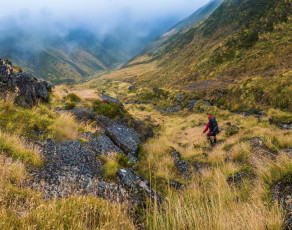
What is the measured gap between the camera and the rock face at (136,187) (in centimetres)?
375

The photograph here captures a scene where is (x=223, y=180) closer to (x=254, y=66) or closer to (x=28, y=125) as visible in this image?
(x=28, y=125)

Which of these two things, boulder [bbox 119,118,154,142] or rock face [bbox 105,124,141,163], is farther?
boulder [bbox 119,118,154,142]

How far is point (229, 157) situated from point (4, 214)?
302 inches

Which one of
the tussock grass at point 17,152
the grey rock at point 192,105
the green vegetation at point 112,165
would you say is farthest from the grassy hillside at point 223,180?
the grey rock at point 192,105

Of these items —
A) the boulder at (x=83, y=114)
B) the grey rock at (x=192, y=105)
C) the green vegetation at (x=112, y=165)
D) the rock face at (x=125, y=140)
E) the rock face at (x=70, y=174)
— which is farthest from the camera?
the grey rock at (x=192, y=105)

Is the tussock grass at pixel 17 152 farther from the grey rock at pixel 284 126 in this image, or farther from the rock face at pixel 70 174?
the grey rock at pixel 284 126

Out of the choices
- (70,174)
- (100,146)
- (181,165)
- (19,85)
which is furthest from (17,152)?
(181,165)

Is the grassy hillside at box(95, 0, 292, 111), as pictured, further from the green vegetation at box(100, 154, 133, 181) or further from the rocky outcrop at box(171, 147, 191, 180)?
the green vegetation at box(100, 154, 133, 181)

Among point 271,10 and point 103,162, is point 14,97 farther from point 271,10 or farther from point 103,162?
point 271,10

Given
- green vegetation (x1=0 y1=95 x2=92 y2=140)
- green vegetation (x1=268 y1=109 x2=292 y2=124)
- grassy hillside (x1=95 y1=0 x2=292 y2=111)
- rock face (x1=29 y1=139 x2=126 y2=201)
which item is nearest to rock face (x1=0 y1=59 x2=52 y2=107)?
green vegetation (x1=0 y1=95 x2=92 y2=140)

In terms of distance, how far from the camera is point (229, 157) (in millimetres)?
7406

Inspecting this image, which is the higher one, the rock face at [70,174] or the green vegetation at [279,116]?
the rock face at [70,174]

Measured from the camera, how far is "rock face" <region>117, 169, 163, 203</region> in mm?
3754

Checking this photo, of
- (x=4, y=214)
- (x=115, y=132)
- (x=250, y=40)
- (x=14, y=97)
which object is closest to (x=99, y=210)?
(x=4, y=214)
